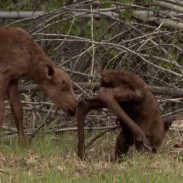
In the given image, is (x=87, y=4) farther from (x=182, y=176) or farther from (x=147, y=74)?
(x=182, y=176)

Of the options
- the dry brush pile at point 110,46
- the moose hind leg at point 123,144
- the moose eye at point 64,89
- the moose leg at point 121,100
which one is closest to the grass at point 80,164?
the moose hind leg at point 123,144

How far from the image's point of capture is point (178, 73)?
10.2 metres

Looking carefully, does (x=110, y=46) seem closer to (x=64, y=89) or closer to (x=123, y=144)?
(x=64, y=89)

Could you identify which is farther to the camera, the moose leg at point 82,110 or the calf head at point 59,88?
the calf head at point 59,88

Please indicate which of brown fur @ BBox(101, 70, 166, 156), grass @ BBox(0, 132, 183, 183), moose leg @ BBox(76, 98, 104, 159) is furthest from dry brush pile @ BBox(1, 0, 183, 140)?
moose leg @ BBox(76, 98, 104, 159)

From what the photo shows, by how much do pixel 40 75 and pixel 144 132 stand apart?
175 centimetres

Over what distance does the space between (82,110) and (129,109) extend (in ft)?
1.63

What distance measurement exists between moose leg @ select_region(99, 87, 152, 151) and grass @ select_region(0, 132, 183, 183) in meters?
0.23

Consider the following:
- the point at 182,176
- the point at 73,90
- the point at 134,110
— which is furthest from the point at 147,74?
the point at 182,176

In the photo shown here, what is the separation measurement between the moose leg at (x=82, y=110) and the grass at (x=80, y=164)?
12 cm

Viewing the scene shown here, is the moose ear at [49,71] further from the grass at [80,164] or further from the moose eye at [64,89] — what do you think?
the grass at [80,164]

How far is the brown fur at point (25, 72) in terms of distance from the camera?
9570mm

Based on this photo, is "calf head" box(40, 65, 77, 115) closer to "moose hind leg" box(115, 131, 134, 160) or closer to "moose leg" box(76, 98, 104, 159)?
"moose leg" box(76, 98, 104, 159)

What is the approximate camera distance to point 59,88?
9992mm
